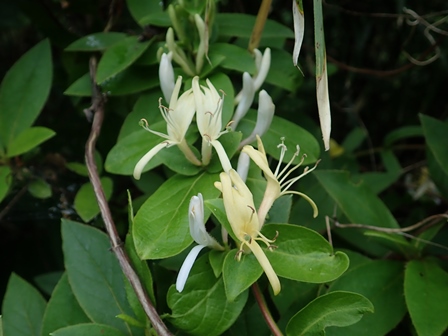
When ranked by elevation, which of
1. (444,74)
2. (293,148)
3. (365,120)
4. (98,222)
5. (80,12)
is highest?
(80,12)

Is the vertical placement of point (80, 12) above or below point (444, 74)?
above

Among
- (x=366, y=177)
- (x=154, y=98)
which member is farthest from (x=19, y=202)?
(x=366, y=177)

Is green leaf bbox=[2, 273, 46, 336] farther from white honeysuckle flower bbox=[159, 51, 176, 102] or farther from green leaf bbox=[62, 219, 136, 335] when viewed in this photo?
white honeysuckle flower bbox=[159, 51, 176, 102]

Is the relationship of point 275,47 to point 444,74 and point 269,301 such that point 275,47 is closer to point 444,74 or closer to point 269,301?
point 269,301

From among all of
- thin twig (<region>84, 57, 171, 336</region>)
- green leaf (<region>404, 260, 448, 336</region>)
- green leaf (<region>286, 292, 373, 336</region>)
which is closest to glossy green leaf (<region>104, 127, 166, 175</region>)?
thin twig (<region>84, 57, 171, 336</region>)

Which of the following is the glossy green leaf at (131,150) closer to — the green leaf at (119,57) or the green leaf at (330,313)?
the green leaf at (119,57)

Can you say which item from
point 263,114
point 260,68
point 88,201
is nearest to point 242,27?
point 260,68

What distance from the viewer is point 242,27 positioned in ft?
2.82

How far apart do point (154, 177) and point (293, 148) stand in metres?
0.23

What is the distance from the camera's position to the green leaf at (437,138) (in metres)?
0.84

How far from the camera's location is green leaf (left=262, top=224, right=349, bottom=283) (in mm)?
561

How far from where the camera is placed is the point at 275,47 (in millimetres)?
897

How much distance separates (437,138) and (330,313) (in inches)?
16.8

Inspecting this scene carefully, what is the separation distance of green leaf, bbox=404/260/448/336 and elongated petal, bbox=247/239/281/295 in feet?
0.71
